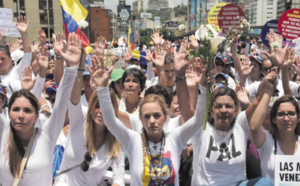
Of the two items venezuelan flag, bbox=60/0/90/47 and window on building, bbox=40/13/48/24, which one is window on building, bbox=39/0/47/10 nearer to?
window on building, bbox=40/13/48/24

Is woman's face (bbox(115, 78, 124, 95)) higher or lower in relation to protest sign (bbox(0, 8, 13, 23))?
lower

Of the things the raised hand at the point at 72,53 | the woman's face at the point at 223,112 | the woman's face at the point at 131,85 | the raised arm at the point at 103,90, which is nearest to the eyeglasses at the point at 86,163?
the raised arm at the point at 103,90

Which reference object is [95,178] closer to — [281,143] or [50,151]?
[50,151]

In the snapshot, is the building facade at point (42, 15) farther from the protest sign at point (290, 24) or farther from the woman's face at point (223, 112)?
the woman's face at point (223, 112)

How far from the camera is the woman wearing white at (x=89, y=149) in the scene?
3.44 m

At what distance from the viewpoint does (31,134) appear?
3.31 m

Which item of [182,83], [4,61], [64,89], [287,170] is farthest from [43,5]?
[287,170]

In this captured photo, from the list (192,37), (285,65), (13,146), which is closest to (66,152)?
(13,146)

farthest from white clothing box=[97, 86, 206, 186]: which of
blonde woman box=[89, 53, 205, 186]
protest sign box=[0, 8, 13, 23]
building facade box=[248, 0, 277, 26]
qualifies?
building facade box=[248, 0, 277, 26]

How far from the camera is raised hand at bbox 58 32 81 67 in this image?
323 centimetres

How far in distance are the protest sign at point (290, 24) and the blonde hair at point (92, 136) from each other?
6.02 m

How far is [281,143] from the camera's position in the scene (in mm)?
3592

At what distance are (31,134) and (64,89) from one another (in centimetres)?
50

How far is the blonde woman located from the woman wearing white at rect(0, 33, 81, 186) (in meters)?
0.26
